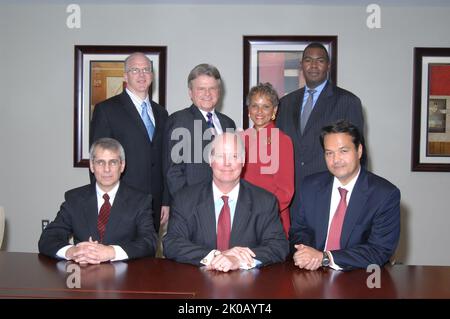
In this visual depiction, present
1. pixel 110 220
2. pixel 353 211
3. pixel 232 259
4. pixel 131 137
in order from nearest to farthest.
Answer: pixel 232 259
pixel 353 211
pixel 110 220
pixel 131 137

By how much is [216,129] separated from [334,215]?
1.01 metres

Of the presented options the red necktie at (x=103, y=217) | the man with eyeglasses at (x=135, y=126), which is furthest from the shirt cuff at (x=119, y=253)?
the man with eyeglasses at (x=135, y=126)

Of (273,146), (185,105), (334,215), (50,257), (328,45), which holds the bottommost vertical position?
(50,257)

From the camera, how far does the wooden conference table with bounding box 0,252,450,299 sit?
1.79 m

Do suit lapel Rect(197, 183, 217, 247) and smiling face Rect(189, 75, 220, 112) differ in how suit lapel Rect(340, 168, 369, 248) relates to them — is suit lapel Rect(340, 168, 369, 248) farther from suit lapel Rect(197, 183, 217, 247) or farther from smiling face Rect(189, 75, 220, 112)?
smiling face Rect(189, 75, 220, 112)

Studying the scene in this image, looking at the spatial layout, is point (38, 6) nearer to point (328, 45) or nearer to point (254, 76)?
point (254, 76)

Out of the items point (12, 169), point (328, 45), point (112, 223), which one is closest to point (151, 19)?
point (328, 45)

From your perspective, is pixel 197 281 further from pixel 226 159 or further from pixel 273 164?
pixel 273 164

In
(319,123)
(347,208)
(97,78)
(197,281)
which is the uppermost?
(97,78)

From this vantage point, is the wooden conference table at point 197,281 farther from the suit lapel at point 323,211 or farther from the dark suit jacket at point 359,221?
the suit lapel at point 323,211

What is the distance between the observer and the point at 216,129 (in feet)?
10.3

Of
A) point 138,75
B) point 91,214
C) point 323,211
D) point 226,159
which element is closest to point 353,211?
point 323,211

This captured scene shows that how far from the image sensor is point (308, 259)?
2.15 meters

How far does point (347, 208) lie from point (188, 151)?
3.44 feet
